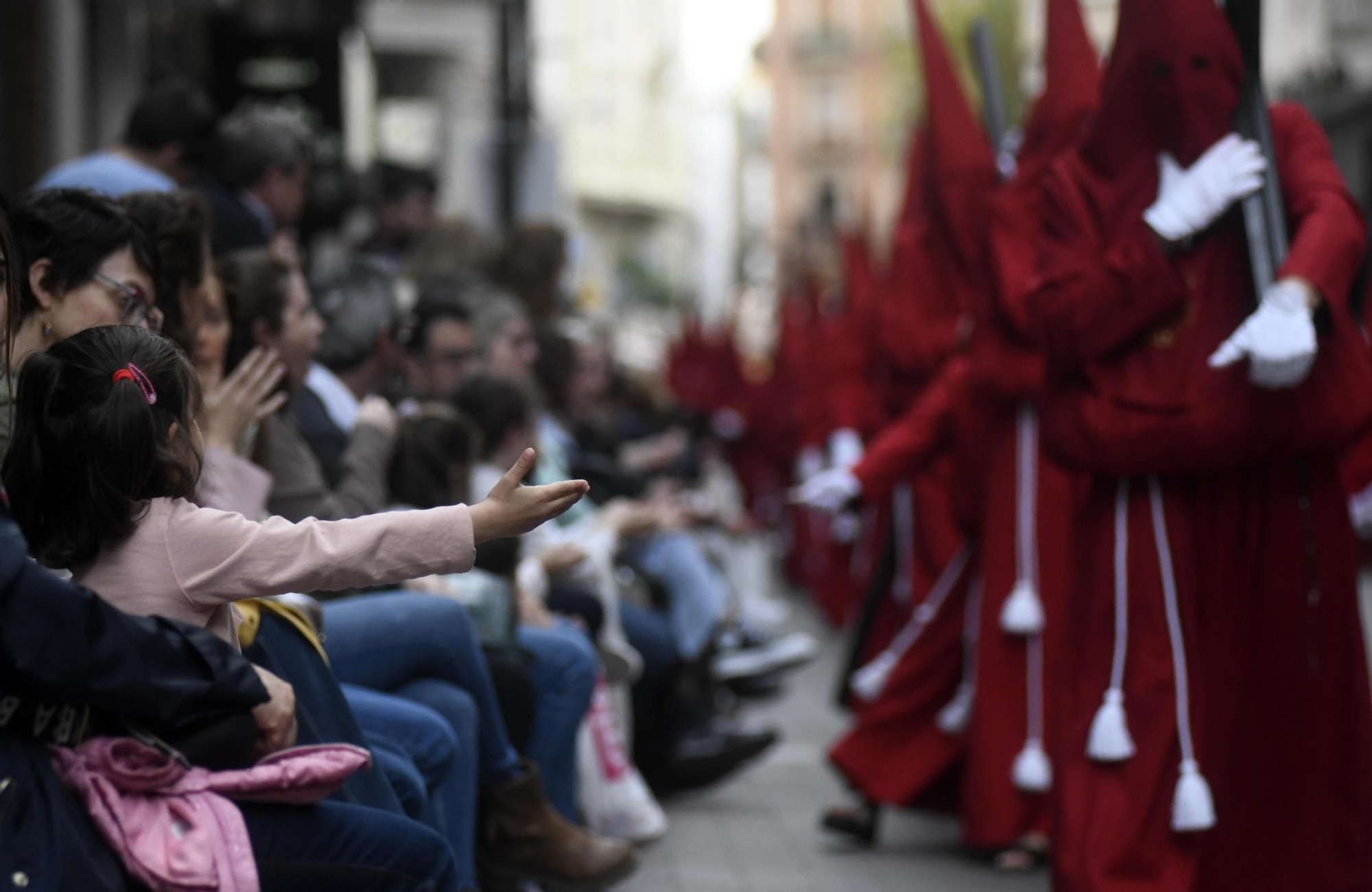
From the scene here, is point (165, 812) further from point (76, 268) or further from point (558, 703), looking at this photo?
point (558, 703)

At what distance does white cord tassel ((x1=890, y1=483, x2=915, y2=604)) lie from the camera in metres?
8.27

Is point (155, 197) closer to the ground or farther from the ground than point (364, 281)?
farther from the ground

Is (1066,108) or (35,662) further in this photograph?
(1066,108)

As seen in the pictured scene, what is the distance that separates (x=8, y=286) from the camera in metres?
3.32

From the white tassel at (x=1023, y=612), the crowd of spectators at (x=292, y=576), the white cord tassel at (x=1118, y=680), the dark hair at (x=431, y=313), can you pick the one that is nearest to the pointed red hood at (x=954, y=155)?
the white tassel at (x=1023, y=612)

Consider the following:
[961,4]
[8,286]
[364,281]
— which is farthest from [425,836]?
[961,4]

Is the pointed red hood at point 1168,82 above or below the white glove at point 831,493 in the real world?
above

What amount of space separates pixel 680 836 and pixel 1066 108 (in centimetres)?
262

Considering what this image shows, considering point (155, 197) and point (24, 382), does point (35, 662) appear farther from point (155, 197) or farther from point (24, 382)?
point (155, 197)

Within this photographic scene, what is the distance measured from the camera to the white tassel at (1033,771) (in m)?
6.43

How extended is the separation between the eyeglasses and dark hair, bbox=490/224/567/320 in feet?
18.3

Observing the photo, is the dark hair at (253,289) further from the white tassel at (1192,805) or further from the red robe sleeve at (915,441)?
the white tassel at (1192,805)

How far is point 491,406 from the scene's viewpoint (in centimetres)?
641

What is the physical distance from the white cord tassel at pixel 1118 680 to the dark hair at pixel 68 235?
7.86 ft
